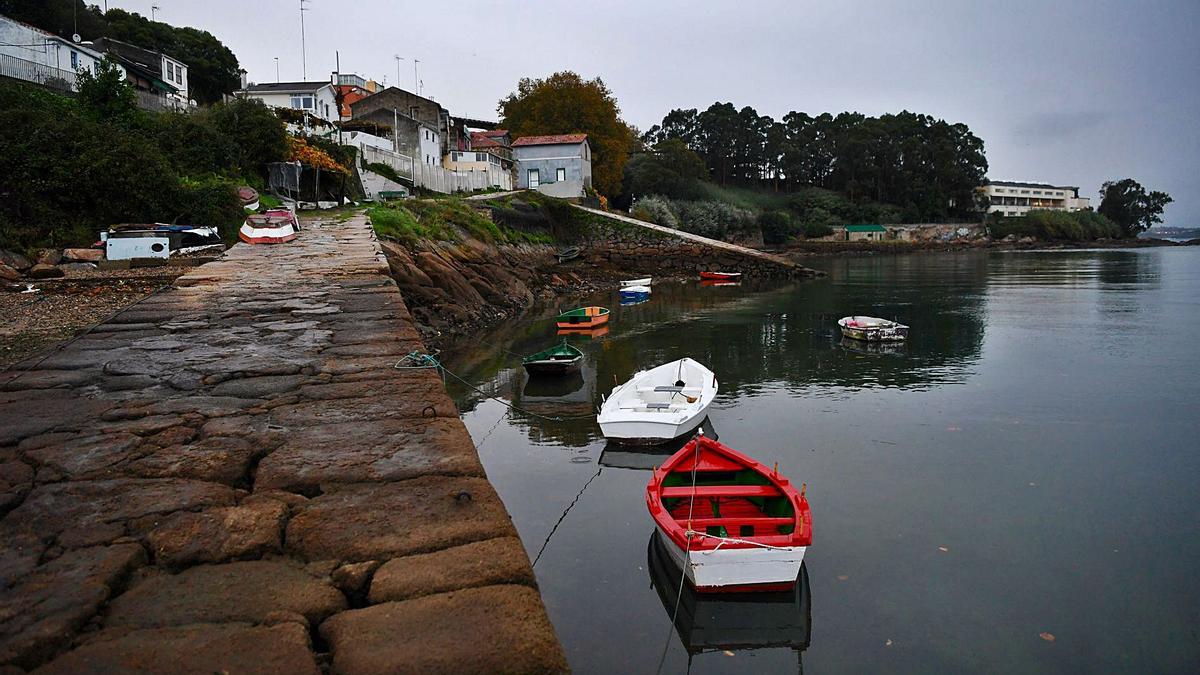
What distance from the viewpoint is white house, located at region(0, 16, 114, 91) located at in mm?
28828

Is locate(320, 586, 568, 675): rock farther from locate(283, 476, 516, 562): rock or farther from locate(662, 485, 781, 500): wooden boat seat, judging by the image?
locate(662, 485, 781, 500): wooden boat seat

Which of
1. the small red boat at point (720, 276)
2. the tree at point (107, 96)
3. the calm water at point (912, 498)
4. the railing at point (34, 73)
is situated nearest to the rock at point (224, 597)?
the calm water at point (912, 498)

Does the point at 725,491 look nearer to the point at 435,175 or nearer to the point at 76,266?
the point at 76,266

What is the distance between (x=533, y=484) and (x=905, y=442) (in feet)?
20.7

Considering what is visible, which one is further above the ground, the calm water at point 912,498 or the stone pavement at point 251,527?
the stone pavement at point 251,527

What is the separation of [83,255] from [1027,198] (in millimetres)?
126185

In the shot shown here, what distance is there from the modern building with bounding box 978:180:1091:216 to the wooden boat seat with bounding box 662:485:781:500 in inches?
4216

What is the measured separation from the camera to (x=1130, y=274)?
51.7 m

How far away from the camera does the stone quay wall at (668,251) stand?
165ft

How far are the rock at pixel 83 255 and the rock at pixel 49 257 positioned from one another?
125mm

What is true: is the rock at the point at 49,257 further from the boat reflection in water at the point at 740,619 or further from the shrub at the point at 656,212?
the shrub at the point at 656,212

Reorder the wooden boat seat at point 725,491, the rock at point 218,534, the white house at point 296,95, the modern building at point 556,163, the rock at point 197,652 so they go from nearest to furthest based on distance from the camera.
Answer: the rock at point 197,652 → the rock at point 218,534 → the wooden boat seat at point 725,491 → the white house at point 296,95 → the modern building at point 556,163

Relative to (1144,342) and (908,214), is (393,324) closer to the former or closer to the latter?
(1144,342)

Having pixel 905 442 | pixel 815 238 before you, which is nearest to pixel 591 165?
pixel 815 238
